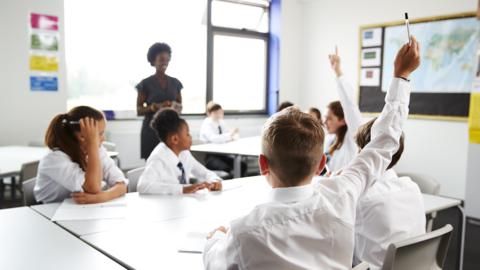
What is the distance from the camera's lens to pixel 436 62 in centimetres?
496

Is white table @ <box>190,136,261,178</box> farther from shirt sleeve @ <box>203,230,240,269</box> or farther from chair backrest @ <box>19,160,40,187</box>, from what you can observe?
shirt sleeve @ <box>203,230,240,269</box>

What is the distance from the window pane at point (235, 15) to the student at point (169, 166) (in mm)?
4058

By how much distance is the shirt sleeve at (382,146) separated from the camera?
1170mm

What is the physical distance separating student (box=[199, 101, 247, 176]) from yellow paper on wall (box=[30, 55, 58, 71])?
1.99 metres

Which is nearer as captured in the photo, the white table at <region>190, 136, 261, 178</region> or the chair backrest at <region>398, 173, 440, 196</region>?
the chair backrest at <region>398, 173, 440, 196</region>

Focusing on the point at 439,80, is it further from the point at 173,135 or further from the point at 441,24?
the point at 173,135

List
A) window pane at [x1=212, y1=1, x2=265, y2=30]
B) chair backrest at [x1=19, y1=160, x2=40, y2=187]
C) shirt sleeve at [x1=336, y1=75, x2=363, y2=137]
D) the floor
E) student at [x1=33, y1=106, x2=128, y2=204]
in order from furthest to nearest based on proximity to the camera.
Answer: window pane at [x1=212, y1=1, x2=265, y2=30] → the floor → chair backrest at [x1=19, y1=160, x2=40, y2=187] → shirt sleeve at [x1=336, y1=75, x2=363, y2=137] → student at [x1=33, y1=106, x2=128, y2=204]

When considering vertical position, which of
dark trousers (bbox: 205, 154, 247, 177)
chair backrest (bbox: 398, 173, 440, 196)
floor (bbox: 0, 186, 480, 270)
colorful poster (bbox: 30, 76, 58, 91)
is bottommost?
floor (bbox: 0, 186, 480, 270)

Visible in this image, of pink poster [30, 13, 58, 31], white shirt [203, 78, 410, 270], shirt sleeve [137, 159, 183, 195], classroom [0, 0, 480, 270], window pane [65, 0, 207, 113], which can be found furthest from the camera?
window pane [65, 0, 207, 113]

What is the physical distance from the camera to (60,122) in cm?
197

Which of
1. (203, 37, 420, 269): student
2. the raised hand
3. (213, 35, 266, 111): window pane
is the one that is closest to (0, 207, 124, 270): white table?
(203, 37, 420, 269): student

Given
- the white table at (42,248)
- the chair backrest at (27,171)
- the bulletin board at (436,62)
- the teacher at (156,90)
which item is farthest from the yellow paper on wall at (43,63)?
the bulletin board at (436,62)

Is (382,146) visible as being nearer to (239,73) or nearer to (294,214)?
(294,214)

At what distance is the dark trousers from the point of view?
14.2ft
